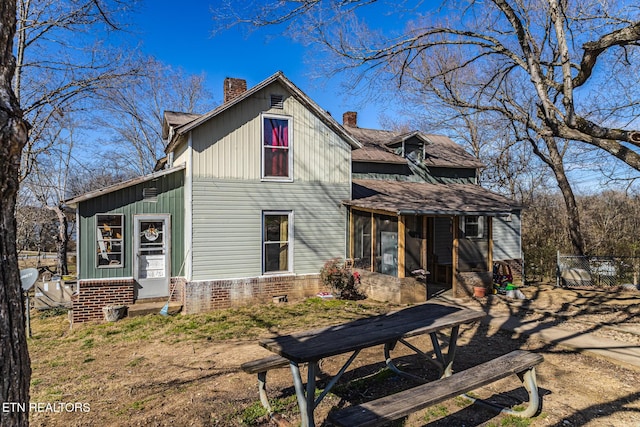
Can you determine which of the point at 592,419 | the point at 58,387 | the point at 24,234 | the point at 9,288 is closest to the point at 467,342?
the point at 592,419

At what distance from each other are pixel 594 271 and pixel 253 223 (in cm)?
1243

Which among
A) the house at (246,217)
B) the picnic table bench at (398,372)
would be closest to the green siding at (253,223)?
the house at (246,217)

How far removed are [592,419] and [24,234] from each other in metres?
26.1

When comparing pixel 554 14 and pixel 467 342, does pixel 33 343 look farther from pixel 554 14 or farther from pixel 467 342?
pixel 554 14

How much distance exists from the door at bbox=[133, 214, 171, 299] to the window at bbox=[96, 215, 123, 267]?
41 centimetres

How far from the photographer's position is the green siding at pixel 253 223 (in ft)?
35.0

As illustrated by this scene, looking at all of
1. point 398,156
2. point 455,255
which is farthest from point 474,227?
point 398,156

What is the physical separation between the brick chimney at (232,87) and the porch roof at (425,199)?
5130mm

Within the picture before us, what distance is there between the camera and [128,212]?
1065cm

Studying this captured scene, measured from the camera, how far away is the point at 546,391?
17.4ft

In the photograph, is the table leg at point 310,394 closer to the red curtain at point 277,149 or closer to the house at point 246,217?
the house at point 246,217

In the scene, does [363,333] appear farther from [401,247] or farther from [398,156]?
[398,156]

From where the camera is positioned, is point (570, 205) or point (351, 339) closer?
point (351, 339)

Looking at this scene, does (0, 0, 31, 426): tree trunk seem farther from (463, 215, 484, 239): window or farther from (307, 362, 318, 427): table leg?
(463, 215, 484, 239): window
